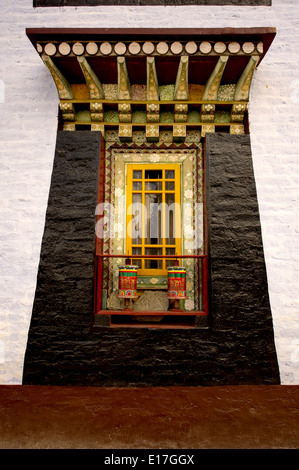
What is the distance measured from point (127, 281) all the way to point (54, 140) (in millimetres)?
1850

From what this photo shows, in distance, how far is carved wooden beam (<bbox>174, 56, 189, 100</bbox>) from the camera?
3332 mm

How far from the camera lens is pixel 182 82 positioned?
3502 millimetres

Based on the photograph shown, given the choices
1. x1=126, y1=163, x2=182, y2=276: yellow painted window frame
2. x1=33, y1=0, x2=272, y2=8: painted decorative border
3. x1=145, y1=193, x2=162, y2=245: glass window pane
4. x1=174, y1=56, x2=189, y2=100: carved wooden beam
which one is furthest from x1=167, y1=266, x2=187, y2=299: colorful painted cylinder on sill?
x1=33, y1=0, x2=272, y2=8: painted decorative border

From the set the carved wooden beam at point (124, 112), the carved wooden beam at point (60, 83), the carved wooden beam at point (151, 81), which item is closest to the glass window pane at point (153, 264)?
the carved wooden beam at point (124, 112)

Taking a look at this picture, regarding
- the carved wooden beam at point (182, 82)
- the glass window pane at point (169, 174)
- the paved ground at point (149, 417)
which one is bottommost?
the paved ground at point (149, 417)

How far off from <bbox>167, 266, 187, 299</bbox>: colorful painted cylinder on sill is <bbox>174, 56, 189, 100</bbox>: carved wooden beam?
198 cm

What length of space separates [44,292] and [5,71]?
9.12ft

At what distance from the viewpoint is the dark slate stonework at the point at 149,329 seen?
310cm

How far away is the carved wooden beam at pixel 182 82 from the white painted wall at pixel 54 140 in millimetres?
828

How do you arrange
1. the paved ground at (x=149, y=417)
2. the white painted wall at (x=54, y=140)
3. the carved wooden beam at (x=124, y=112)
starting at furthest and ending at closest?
the carved wooden beam at (x=124, y=112), the white painted wall at (x=54, y=140), the paved ground at (x=149, y=417)

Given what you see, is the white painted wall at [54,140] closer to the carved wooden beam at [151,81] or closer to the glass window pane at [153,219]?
the carved wooden beam at [151,81]

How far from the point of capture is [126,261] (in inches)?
138

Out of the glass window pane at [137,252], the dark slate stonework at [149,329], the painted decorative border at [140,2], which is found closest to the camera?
the dark slate stonework at [149,329]
